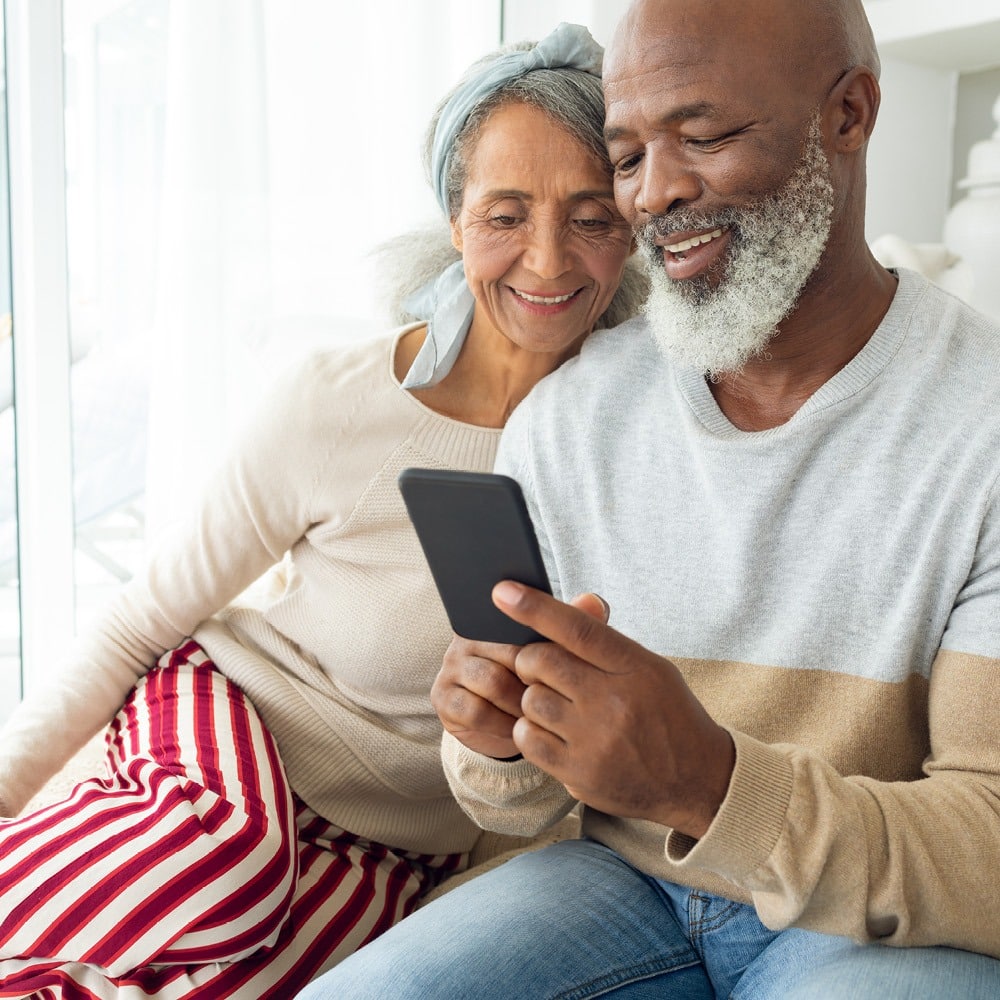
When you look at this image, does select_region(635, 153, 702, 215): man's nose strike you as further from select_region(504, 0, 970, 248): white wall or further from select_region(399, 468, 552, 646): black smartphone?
select_region(504, 0, 970, 248): white wall

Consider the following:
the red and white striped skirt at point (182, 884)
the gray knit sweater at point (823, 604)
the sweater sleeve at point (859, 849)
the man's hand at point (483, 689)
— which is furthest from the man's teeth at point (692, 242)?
the red and white striped skirt at point (182, 884)

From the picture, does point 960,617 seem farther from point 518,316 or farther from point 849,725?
point 518,316

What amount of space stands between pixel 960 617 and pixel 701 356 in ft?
1.12

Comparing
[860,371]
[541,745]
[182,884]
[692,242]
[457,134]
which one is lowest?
[182,884]

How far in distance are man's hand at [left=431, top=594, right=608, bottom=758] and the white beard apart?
32 cm

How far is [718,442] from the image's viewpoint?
1.17 m

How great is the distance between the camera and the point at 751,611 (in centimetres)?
114

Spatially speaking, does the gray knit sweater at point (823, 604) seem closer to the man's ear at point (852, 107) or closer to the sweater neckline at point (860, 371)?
the sweater neckline at point (860, 371)

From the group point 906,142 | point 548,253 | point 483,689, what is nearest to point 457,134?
point 548,253

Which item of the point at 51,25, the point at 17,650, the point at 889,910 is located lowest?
the point at 17,650

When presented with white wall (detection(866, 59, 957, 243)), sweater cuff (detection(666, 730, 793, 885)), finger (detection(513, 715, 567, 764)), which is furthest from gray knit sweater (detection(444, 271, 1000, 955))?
white wall (detection(866, 59, 957, 243))

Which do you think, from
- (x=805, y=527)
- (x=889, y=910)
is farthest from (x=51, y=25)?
(x=889, y=910)

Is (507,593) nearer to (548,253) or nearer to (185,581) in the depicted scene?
(548,253)

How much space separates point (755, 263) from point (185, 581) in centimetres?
77
